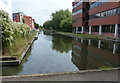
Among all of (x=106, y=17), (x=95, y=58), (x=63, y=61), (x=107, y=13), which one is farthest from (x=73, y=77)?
(x=107, y=13)

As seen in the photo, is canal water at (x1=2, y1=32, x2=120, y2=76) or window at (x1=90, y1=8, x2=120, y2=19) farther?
window at (x1=90, y1=8, x2=120, y2=19)

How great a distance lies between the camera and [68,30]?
5456cm

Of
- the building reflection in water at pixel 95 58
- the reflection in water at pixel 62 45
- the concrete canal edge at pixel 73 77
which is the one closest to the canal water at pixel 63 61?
the building reflection in water at pixel 95 58

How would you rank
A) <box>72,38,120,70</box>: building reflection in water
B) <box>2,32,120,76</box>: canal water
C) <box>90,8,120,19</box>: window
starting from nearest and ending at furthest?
<box>2,32,120,76</box>: canal water < <box>72,38,120,70</box>: building reflection in water < <box>90,8,120,19</box>: window

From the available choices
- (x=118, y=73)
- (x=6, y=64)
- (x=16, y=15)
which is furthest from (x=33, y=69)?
(x=16, y=15)

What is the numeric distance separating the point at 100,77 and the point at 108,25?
80.8 feet

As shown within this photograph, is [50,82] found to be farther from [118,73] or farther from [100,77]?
[118,73]

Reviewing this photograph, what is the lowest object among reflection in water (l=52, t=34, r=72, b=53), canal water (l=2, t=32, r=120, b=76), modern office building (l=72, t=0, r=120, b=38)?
canal water (l=2, t=32, r=120, b=76)

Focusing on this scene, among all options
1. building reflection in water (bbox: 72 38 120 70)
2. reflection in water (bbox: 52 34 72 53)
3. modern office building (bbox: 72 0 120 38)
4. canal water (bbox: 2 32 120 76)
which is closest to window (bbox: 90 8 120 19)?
modern office building (bbox: 72 0 120 38)

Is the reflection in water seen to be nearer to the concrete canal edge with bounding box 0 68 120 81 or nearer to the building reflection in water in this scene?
the building reflection in water

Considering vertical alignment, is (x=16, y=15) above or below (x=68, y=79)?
above

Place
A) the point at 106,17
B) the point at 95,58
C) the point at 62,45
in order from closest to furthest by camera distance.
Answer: the point at 95,58, the point at 62,45, the point at 106,17

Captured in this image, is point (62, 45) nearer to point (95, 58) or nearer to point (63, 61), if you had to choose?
point (95, 58)

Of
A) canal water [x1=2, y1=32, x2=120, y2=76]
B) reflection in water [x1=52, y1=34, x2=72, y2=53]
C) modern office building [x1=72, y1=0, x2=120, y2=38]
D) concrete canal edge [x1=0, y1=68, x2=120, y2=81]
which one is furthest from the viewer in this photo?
modern office building [x1=72, y1=0, x2=120, y2=38]
